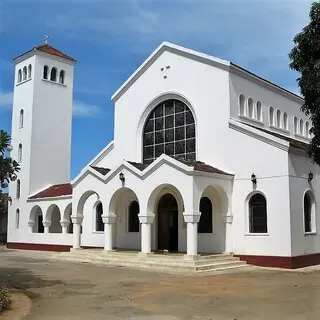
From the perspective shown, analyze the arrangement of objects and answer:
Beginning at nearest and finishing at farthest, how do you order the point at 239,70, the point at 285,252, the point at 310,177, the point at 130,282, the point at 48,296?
the point at 48,296 → the point at 130,282 → the point at 285,252 → the point at 310,177 → the point at 239,70

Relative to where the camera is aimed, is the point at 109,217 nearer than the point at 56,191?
Yes

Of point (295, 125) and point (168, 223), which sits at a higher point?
point (295, 125)

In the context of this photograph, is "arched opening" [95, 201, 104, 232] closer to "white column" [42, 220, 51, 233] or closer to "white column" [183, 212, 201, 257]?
"white column" [42, 220, 51, 233]

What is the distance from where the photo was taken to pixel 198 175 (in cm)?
1916

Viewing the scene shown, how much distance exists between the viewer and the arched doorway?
22.9m

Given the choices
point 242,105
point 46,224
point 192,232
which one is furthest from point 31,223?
point 242,105

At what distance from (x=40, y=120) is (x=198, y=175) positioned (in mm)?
16977

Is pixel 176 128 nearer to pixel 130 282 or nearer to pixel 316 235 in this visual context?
pixel 316 235

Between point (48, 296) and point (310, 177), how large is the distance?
508 inches

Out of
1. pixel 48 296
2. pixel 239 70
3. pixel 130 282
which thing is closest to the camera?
pixel 48 296

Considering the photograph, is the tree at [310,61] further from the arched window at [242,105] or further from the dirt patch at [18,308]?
the dirt patch at [18,308]

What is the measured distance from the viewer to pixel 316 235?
20734mm

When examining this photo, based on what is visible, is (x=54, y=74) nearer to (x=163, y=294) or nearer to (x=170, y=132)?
(x=170, y=132)

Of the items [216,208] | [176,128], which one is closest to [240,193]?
[216,208]
